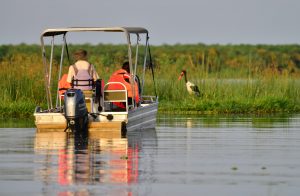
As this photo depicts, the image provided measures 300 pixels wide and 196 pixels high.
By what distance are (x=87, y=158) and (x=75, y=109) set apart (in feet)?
13.1

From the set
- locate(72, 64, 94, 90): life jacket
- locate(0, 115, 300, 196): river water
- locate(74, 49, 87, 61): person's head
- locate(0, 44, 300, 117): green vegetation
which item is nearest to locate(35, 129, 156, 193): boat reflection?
locate(0, 115, 300, 196): river water

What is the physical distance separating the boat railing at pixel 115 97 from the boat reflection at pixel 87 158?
762mm

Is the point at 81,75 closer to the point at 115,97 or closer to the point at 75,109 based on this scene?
the point at 115,97

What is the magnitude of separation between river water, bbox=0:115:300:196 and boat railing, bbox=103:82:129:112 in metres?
0.71

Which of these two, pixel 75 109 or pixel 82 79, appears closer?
pixel 75 109

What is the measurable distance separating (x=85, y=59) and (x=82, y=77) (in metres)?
0.48

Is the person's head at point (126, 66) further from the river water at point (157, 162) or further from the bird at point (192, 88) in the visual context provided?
the bird at point (192, 88)

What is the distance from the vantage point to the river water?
44.1 ft

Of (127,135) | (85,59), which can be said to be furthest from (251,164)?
(85,59)

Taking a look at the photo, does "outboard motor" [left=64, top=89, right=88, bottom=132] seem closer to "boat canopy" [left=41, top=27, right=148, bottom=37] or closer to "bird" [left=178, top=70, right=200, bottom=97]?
"boat canopy" [left=41, top=27, right=148, bottom=37]

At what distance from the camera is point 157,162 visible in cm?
1625

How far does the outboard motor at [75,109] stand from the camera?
20688 millimetres

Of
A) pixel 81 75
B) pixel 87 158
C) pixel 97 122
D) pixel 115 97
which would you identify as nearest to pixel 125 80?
pixel 115 97

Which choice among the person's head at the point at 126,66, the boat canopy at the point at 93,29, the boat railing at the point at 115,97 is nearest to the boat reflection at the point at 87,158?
the boat railing at the point at 115,97
